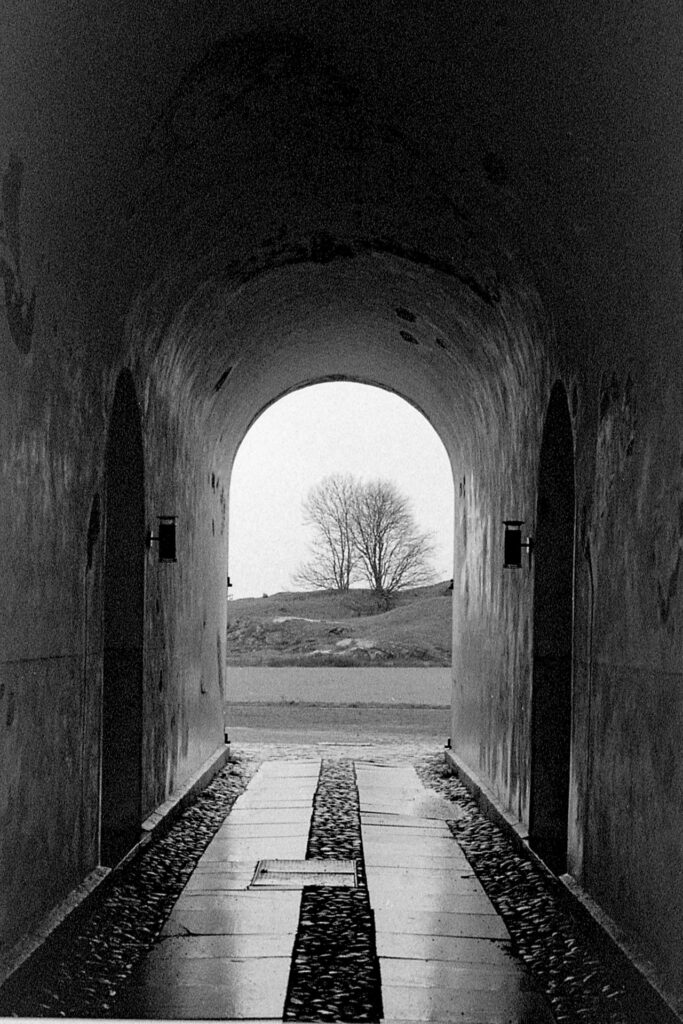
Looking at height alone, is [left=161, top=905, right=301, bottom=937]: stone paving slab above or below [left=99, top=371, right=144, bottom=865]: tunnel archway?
below

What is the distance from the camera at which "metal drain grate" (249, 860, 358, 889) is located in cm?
838

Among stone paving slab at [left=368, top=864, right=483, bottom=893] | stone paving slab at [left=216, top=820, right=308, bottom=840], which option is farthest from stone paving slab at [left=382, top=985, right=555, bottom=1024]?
stone paving slab at [left=216, top=820, right=308, bottom=840]

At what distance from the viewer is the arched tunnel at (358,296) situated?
5.57 meters

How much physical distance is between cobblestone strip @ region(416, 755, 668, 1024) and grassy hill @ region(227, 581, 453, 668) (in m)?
24.9

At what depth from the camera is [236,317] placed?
37.8 ft

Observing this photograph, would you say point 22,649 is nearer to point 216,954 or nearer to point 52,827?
point 52,827

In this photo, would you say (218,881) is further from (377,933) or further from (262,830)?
(262,830)

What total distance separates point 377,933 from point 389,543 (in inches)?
1946

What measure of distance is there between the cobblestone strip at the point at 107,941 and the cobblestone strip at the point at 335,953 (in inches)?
31.5

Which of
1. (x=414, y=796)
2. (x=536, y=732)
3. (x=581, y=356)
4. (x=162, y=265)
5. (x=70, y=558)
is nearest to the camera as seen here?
(x=70, y=558)

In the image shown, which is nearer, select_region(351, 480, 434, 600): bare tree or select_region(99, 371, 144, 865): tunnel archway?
select_region(99, 371, 144, 865): tunnel archway

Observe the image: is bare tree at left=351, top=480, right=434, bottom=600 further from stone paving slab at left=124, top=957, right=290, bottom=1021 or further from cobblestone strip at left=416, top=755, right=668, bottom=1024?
stone paving slab at left=124, top=957, right=290, bottom=1021

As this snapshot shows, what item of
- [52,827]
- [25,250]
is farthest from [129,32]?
[52,827]

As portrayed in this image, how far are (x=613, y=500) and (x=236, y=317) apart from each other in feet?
17.5
